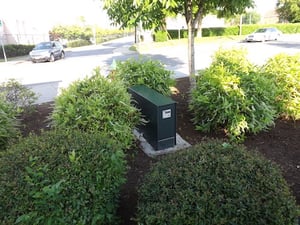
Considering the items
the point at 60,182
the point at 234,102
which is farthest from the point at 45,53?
the point at 60,182

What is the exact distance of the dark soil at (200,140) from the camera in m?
2.68

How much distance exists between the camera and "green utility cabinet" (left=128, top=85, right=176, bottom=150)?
11.6 feet

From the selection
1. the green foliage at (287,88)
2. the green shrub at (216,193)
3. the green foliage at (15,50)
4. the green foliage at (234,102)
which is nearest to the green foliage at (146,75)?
the green foliage at (234,102)

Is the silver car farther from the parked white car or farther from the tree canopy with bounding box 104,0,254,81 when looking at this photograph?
the parked white car

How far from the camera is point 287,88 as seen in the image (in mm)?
4570

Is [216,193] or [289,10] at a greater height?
[289,10]

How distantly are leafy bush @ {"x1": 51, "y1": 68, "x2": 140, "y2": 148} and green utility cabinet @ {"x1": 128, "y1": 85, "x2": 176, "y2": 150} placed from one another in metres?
0.22

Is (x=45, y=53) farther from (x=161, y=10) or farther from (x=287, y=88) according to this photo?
(x=287, y=88)

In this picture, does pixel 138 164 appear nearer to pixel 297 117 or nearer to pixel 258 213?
pixel 258 213

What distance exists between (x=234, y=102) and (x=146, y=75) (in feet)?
6.00

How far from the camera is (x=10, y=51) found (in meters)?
21.6

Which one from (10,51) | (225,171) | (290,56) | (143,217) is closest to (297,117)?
(290,56)

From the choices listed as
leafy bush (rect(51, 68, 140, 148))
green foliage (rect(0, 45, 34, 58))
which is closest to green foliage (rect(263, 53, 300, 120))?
leafy bush (rect(51, 68, 140, 148))

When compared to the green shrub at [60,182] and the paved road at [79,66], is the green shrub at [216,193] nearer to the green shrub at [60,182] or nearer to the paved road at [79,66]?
the green shrub at [60,182]
